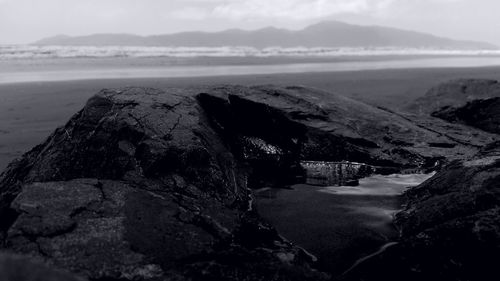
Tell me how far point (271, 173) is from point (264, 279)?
2.39m

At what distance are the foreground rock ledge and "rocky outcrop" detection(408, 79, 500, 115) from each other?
1.26 meters

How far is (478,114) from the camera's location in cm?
654

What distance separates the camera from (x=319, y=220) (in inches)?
135

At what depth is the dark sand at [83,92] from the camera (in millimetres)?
6800

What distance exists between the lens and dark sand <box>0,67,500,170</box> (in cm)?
680

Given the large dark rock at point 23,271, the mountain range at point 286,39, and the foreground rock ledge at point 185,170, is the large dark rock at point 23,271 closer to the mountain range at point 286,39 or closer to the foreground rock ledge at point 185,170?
the foreground rock ledge at point 185,170

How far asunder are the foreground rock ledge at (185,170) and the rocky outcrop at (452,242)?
1.51 ft

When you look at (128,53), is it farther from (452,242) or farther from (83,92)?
(452,242)

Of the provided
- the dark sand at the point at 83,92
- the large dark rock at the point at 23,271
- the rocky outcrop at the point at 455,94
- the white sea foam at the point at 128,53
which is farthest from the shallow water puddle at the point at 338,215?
the white sea foam at the point at 128,53

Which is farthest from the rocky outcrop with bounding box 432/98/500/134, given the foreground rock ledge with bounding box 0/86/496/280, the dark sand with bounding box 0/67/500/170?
the dark sand with bounding box 0/67/500/170

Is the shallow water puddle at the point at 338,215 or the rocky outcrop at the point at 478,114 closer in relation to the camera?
the shallow water puddle at the point at 338,215

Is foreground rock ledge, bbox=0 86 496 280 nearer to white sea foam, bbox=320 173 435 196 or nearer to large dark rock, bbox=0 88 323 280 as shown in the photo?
large dark rock, bbox=0 88 323 280

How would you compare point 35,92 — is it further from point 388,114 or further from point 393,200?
point 393,200

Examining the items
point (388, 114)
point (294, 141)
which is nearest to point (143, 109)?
point (294, 141)
